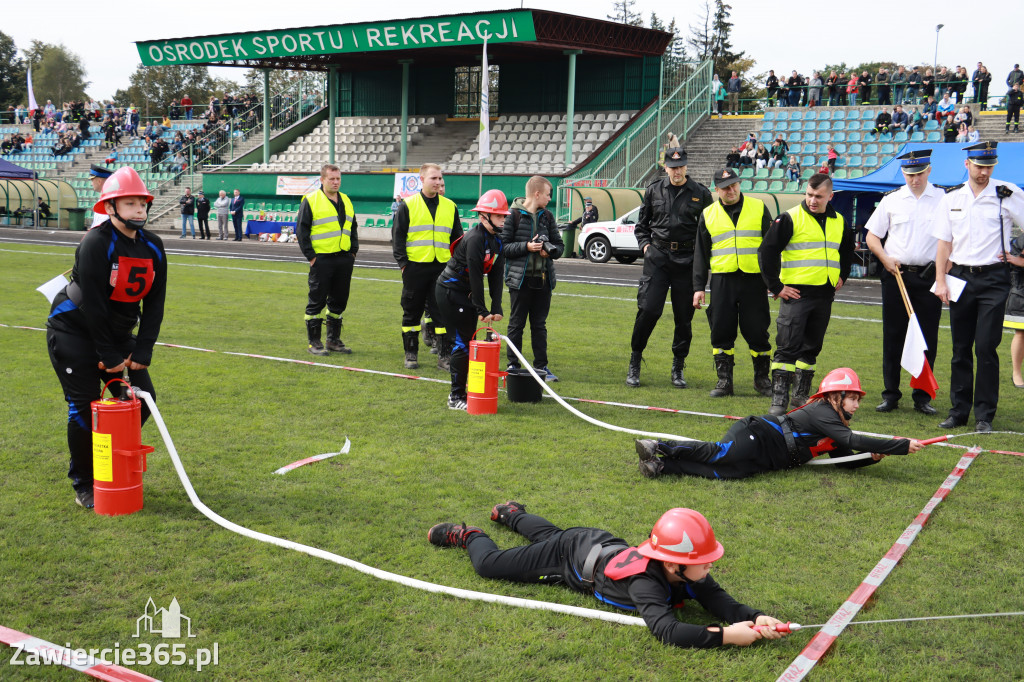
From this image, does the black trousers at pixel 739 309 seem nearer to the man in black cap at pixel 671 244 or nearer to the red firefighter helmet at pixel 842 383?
the man in black cap at pixel 671 244

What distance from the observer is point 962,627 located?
13.2 ft

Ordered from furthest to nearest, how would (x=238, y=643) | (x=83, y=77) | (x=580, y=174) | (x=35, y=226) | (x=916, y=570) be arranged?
(x=83, y=77), (x=35, y=226), (x=580, y=174), (x=916, y=570), (x=238, y=643)

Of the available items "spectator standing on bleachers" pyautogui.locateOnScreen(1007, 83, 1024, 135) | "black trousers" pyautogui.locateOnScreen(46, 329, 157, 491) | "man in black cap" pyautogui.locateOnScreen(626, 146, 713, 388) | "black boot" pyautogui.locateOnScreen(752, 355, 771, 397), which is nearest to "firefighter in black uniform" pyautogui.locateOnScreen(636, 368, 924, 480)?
"black boot" pyautogui.locateOnScreen(752, 355, 771, 397)

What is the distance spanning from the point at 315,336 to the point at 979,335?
7053 millimetres

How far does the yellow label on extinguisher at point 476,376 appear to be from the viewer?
7656 millimetres

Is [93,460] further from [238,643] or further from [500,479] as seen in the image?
[500,479]

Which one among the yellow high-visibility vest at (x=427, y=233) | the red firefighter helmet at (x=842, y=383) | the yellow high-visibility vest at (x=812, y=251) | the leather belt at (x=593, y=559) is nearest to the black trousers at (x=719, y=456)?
the red firefighter helmet at (x=842, y=383)

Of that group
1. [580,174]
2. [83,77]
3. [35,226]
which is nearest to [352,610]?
[580,174]

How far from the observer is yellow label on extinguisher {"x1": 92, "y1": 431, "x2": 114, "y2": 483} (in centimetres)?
506

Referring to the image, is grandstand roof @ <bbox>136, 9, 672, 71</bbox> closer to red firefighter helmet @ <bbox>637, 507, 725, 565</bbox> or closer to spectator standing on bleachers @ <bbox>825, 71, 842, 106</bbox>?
spectator standing on bleachers @ <bbox>825, 71, 842, 106</bbox>

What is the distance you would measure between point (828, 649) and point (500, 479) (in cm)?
263

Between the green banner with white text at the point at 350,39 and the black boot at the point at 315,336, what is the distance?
23.2 m

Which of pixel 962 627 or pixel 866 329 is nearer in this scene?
pixel 962 627

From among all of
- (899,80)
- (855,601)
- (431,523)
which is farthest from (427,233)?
(899,80)
